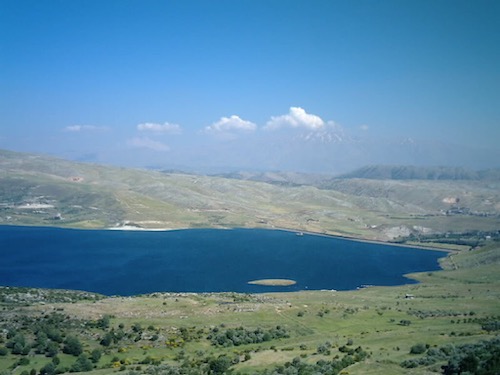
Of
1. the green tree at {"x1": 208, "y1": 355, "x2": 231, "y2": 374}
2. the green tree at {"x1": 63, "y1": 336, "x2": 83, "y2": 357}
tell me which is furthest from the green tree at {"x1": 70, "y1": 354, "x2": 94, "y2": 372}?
the green tree at {"x1": 208, "y1": 355, "x2": 231, "y2": 374}

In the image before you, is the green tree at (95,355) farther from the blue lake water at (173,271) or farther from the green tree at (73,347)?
the blue lake water at (173,271)

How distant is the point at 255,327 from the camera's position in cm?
7275

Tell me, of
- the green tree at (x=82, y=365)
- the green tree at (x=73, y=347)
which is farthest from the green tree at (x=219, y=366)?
the green tree at (x=73, y=347)

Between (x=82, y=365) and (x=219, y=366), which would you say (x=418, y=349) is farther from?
(x=82, y=365)

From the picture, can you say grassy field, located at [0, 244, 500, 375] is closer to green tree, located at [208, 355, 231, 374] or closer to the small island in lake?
green tree, located at [208, 355, 231, 374]

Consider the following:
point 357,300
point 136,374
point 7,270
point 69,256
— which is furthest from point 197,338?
point 69,256

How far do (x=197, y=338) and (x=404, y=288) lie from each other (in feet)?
288

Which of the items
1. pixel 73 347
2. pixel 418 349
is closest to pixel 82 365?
pixel 73 347

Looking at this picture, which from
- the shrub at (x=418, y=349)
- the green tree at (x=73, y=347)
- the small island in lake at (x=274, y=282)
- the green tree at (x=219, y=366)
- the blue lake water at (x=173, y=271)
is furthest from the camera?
the small island in lake at (x=274, y=282)

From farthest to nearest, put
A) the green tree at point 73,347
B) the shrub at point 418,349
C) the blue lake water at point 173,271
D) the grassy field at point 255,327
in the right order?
the blue lake water at point 173,271
the green tree at point 73,347
the grassy field at point 255,327
the shrub at point 418,349

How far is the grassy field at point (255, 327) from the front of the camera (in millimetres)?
51000

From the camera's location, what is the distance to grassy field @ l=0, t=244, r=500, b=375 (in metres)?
51.0

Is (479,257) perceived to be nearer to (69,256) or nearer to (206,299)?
(206,299)

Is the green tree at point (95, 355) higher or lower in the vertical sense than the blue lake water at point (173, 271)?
higher
